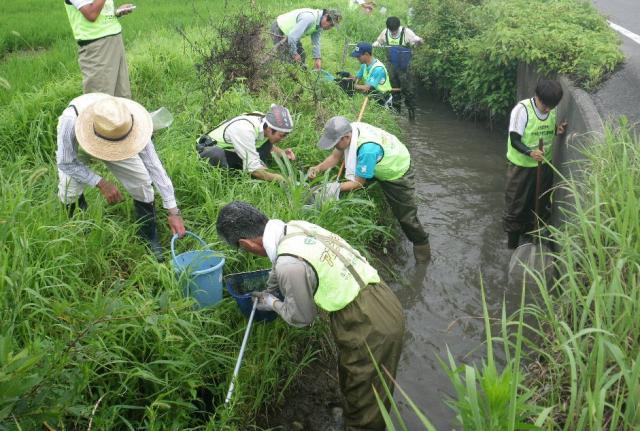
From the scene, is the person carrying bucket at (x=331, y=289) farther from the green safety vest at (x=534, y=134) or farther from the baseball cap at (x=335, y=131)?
the green safety vest at (x=534, y=134)

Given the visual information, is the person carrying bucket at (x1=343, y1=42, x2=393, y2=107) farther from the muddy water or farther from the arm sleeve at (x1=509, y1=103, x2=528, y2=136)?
the arm sleeve at (x1=509, y1=103, x2=528, y2=136)

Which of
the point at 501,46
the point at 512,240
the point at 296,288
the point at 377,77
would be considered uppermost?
the point at 501,46

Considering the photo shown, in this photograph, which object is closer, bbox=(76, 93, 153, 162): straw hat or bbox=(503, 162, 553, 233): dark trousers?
bbox=(76, 93, 153, 162): straw hat

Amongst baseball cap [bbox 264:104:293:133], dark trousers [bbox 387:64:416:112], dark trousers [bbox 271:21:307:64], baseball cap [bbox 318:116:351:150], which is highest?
baseball cap [bbox 318:116:351:150]

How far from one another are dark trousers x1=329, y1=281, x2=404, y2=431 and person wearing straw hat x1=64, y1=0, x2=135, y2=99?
4.08m

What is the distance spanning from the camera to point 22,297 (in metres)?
3.04

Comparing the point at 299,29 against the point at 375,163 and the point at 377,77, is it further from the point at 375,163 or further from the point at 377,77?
the point at 375,163

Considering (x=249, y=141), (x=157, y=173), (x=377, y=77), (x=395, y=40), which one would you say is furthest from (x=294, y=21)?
(x=157, y=173)

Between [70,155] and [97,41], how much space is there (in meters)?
2.44

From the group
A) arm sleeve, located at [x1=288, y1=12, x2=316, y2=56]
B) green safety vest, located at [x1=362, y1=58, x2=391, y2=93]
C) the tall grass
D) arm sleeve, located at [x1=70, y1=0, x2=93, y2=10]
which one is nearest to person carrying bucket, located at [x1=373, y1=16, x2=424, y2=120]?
green safety vest, located at [x1=362, y1=58, x2=391, y2=93]

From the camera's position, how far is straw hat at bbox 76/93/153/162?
3436 millimetres

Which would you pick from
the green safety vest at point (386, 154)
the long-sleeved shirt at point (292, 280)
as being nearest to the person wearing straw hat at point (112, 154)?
the long-sleeved shirt at point (292, 280)

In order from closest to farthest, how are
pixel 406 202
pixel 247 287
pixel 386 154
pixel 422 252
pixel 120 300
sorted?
pixel 120 300, pixel 247 287, pixel 386 154, pixel 406 202, pixel 422 252

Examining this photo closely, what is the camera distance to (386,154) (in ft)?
16.8
